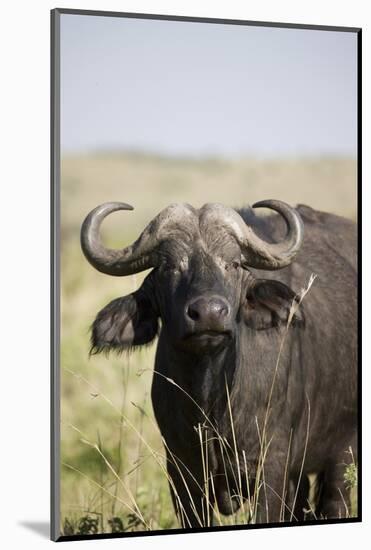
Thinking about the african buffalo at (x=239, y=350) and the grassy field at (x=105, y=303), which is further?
the grassy field at (x=105, y=303)

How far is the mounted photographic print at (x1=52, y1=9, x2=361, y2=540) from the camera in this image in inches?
288

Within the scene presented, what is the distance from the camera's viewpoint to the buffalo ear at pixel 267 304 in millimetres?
7629

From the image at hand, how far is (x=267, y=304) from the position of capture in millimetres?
7684

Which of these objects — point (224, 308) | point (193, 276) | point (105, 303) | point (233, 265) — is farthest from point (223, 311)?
point (105, 303)

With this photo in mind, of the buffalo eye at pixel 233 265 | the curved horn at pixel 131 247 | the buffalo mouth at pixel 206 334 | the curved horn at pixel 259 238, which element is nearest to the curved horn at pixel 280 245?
the curved horn at pixel 259 238

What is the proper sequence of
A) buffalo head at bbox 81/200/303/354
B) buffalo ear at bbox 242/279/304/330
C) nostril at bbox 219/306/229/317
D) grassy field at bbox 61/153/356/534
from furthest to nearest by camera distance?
grassy field at bbox 61/153/356/534 → buffalo ear at bbox 242/279/304/330 → buffalo head at bbox 81/200/303/354 → nostril at bbox 219/306/229/317

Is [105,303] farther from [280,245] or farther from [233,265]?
[233,265]

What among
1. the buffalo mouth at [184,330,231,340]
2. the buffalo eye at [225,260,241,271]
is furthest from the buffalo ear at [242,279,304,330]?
the buffalo mouth at [184,330,231,340]

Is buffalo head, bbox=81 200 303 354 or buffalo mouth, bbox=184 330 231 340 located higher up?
buffalo head, bbox=81 200 303 354

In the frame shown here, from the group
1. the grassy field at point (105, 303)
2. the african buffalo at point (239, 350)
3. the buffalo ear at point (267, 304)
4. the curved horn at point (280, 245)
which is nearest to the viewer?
the african buffalo at point (239, 350)

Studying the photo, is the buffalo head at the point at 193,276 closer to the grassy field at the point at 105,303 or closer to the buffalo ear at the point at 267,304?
the buffalo ear at the point at 267,304

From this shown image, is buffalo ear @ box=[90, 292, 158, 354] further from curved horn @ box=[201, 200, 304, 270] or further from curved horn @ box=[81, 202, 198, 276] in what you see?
curved horn @ box=[201, 200, 304, 270]

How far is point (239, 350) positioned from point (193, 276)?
0.65 metres

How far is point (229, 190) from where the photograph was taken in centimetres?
1794
